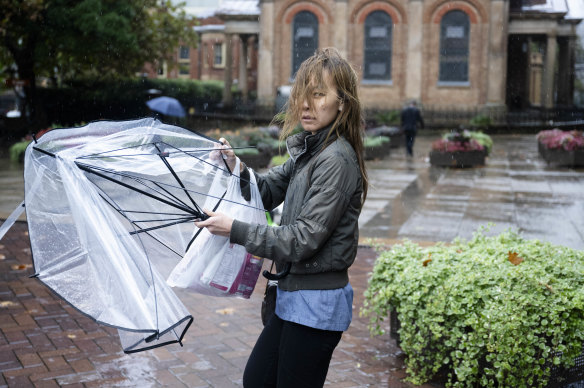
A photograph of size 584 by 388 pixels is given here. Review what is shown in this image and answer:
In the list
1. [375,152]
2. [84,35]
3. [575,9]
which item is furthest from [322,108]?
[575,9]

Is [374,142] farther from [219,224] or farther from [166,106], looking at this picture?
[219,224]

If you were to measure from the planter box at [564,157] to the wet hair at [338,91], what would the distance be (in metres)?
16.9

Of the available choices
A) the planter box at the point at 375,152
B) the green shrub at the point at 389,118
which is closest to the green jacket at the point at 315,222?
the planter box at the point at 375,152

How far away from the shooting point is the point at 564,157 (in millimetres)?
18531

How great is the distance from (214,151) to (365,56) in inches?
1350

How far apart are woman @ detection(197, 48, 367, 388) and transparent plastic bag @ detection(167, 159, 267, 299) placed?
202 mm

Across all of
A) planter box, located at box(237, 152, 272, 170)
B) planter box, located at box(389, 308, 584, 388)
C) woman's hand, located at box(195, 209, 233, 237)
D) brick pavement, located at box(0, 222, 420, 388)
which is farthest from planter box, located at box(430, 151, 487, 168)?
woman's hand, located at box(195, 209, 233, 237)

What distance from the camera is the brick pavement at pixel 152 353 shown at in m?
4.53

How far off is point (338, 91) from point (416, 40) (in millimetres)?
33698

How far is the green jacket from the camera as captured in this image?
8.63 ft

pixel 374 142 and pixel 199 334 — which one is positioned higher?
pixel 374 142

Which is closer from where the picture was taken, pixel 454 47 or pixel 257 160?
pixel 257 160

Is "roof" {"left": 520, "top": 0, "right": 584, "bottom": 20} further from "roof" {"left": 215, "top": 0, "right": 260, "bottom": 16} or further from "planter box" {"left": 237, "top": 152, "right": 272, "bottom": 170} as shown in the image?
"planter box" {"left": 237, "top": 152, "right": 272, "bottom": 170}

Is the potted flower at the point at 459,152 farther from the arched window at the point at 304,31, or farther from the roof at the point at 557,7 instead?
the arched window at the point at 304,31
